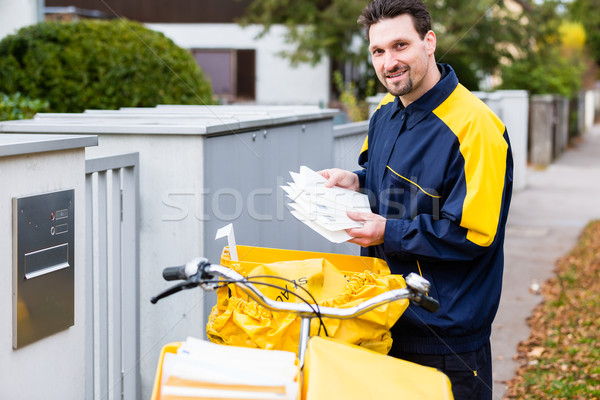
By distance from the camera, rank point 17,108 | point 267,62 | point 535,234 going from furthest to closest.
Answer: point 267,62
point 535,234
point 17,108

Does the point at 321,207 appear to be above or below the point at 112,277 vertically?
above

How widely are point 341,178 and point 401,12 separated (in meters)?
0.69

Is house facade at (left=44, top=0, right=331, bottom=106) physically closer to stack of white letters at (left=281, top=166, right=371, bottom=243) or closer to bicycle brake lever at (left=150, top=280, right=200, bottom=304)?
stack of white letters at (left=281, top=166, right=371, bottom=243)

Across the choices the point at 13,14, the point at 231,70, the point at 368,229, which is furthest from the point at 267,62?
the point at 368,229

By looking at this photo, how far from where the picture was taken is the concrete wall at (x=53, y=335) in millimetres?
2453

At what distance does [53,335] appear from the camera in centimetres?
272

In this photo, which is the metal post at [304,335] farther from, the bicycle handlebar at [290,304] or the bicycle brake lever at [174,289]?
the bicycle brake lever at [174,289]

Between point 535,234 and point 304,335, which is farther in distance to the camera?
point 535,234

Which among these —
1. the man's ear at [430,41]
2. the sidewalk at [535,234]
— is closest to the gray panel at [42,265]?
the man's ear at [430,41]

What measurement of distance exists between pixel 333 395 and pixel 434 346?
911mm

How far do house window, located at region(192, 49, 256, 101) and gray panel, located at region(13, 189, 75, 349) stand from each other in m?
Result: 18.7

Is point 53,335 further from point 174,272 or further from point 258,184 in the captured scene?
point 258,184

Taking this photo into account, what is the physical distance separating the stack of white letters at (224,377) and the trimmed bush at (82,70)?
6040 millimetres

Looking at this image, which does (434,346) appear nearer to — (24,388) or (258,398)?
(258,398)
